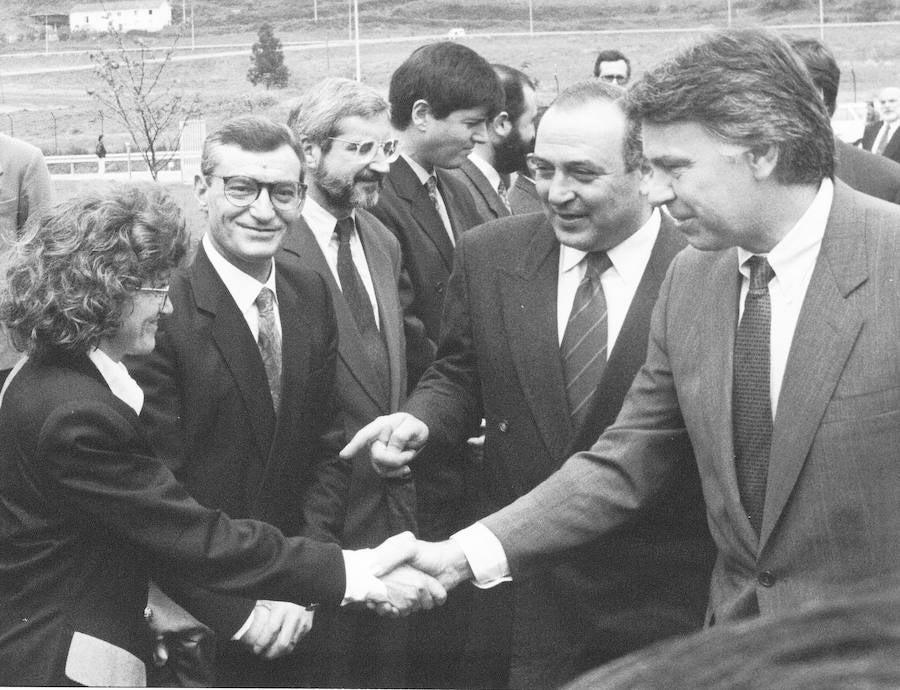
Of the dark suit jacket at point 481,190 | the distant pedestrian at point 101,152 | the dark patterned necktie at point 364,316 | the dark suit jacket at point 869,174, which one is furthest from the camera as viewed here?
the distant pedestrian at point 101,152

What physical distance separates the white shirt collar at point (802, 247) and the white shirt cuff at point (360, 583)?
1.46 meters

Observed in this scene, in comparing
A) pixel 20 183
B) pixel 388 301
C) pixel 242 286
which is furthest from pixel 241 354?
pixel 20 183

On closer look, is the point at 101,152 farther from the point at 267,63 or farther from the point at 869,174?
the point at 869,174

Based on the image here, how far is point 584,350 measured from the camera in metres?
3.91

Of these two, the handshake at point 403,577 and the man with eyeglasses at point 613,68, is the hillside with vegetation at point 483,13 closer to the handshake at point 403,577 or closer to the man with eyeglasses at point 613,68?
the man with eyeglasses at point 613,68

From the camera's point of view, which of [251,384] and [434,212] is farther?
[434,212]

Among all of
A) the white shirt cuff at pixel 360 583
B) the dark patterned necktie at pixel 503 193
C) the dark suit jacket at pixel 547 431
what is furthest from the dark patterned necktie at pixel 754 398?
the dark patterned necktie at pixel 503 193

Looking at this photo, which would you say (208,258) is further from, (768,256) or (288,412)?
(768,256)

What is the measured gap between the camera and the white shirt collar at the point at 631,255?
3951mm

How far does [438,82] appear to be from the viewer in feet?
19.0

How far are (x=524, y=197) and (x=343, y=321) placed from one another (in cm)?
234

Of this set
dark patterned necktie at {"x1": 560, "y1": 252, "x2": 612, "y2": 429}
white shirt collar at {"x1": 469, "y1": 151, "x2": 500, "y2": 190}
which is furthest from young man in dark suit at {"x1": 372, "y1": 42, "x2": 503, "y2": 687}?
dark patterned necktie at {"x1": 560, "y1": 252, "x2": 612, "y2": 429}

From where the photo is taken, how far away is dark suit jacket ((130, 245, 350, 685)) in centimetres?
383

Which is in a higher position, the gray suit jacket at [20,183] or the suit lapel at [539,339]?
the gray suit jacket at [20,183]
